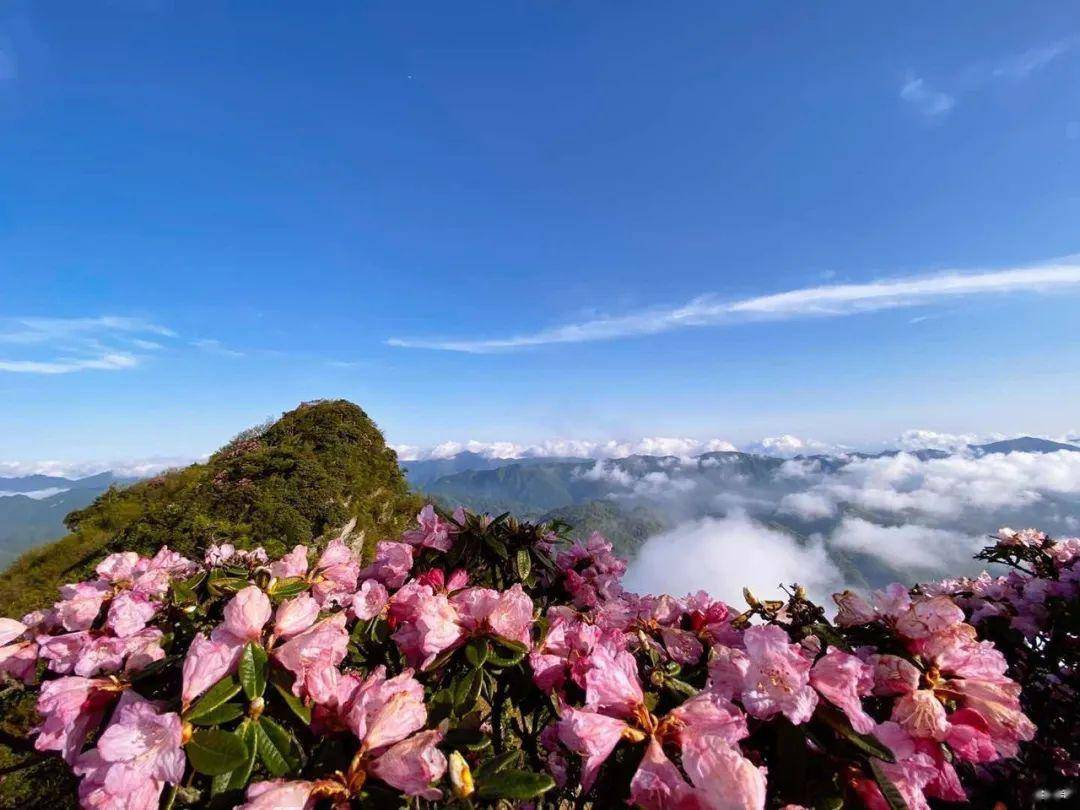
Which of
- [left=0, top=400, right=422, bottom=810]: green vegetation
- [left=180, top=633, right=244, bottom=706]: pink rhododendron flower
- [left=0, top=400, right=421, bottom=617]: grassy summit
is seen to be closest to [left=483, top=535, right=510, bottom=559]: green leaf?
[left=180, top=633, right=244, bottom=706]: pink rhododendron flower

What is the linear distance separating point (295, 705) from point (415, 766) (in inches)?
14.6

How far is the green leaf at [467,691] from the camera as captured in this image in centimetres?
158

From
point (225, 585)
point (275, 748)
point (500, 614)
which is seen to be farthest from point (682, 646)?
point (225, 585)

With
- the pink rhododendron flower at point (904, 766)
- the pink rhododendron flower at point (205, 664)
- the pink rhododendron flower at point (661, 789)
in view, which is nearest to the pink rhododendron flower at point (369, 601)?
the pink rhododendron flower at point (205, 664)

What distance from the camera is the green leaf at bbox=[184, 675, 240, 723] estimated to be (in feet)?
4.14

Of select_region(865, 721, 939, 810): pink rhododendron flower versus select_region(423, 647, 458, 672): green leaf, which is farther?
select_region(423, 647, 458, 672): green leaf

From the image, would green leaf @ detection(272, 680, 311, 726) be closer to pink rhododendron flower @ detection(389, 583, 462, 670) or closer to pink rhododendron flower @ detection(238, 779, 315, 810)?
pink rhododendron flower @ detection(238, 779, 315, 810)

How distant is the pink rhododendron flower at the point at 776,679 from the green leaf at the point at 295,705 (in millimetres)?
1156

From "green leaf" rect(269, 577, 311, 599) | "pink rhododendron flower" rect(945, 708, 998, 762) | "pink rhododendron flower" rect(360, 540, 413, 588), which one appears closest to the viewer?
"pink rhododendron flower" rect(945, 708, 998, 762)

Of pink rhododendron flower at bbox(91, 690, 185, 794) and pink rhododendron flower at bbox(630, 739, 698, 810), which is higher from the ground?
pink rhododendron flower at bbox(91, 690, 185, 794)

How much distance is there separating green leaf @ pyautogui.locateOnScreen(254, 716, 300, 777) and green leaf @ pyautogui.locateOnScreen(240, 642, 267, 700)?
0.24 feet

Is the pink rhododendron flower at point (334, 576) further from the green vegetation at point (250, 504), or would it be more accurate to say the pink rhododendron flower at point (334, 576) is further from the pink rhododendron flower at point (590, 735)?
the green vegetation at point (250, 504)

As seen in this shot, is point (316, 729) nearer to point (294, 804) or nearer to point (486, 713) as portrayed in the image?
point (294, 804)

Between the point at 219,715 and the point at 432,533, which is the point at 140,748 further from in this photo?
the point at 432,533
